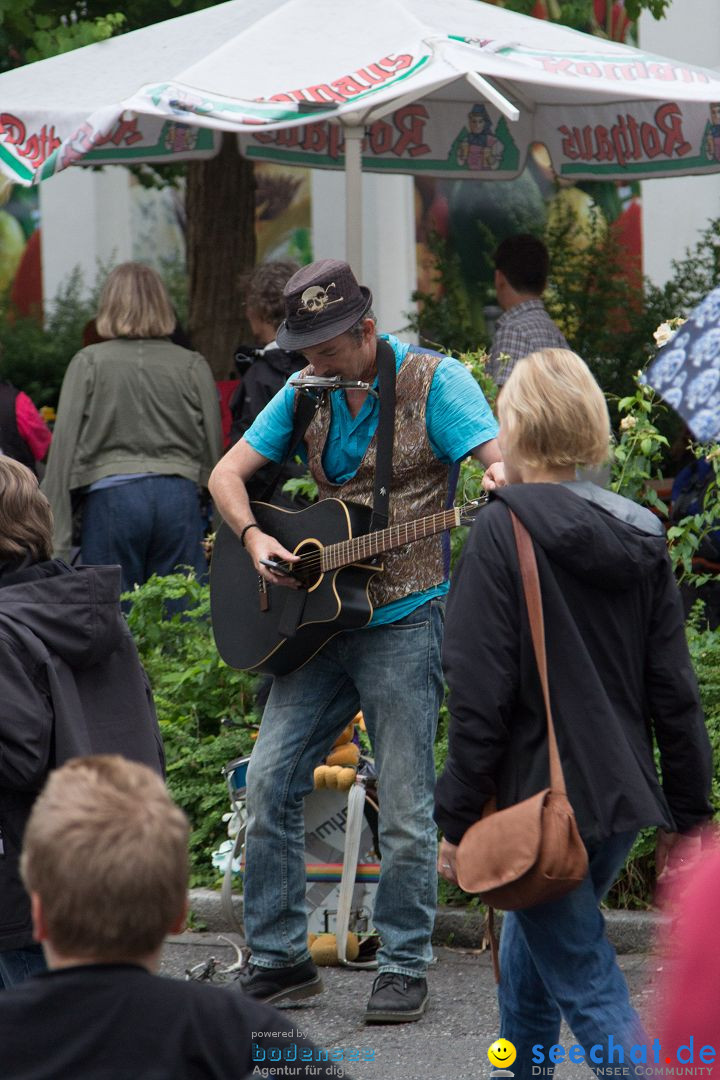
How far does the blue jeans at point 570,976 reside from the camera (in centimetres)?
310

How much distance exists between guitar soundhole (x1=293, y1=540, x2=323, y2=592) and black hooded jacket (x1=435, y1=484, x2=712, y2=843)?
48.7 inches

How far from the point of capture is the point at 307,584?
177 inches

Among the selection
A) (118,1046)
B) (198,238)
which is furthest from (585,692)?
(198,238)

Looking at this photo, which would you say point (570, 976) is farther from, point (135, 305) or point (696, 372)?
point (135, 305)

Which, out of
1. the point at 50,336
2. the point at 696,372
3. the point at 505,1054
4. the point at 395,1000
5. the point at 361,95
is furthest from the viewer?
the point at 50,336

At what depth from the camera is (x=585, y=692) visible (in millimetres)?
3182

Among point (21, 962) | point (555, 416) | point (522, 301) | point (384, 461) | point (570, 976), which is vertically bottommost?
point (21, 962)

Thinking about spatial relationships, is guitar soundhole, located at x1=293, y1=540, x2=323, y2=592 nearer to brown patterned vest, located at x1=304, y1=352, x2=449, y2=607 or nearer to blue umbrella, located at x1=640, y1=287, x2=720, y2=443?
brown patterned vest, located at x1=304, y1=352, x2=449, y2=607

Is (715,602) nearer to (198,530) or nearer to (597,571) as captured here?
(198,530)

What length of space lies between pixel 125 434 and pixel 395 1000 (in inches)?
139

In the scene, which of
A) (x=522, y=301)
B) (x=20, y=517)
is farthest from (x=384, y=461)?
(x=522, y=301)

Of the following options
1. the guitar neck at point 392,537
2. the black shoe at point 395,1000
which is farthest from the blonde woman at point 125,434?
the black shoe at point 395,1000

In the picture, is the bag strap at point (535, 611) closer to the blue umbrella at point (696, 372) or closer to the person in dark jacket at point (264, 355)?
the blue umbrella at point (696, 372)

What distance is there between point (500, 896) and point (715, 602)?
165 inches
